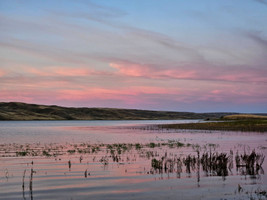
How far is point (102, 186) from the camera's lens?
21.0m

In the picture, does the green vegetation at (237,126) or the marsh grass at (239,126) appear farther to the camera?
the green vegetation at (237,126)

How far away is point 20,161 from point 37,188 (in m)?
13.9

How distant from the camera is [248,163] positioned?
1040 inches

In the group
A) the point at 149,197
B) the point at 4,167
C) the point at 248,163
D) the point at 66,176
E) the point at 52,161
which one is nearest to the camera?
the point at 149,197

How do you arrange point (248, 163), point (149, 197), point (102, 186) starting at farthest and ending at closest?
point (248, 163), point (102, 186), point (149, 197)

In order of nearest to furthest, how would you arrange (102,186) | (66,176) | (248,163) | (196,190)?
(196,190), (102,186), (66,176), (248,163)

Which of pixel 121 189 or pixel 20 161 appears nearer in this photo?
pixel 121 189

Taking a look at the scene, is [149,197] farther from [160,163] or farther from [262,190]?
[160,163]

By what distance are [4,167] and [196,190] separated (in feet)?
57.5

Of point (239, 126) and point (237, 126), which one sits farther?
point (237, 126)

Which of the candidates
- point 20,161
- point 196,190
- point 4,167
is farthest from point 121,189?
point 20,161

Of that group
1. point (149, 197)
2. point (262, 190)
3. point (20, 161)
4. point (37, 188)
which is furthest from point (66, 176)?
point (262, 190)

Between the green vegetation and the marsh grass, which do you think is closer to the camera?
the marsh grass

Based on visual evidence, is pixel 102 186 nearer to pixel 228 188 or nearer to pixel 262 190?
pixel 228 188
